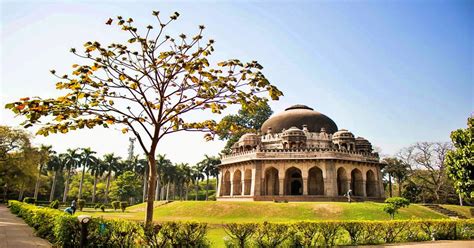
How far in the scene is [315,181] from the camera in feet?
118

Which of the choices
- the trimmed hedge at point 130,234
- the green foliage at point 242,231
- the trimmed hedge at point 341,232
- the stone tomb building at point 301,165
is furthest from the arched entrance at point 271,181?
the trimmed hedge at point 130,234

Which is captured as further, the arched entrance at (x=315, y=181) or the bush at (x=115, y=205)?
the bush at (x=115, y=205)

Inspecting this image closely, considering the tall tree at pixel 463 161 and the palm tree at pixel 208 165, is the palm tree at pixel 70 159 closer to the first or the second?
the palm tree at pixel 208 165

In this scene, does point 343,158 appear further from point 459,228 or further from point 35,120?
point 35,120

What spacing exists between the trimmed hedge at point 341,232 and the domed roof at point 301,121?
25.5 m

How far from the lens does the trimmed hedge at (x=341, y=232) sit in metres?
10.7

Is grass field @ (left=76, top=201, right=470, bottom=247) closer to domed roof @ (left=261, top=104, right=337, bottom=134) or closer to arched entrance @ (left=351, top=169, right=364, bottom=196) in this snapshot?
arched entrance @ (left=351, top=169, right=364, bottom=196)

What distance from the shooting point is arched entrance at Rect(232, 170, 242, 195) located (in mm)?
38125

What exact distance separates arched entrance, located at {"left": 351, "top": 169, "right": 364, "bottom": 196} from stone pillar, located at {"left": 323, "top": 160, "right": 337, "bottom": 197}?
4591mm

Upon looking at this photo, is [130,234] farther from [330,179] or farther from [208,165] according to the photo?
[208,165]

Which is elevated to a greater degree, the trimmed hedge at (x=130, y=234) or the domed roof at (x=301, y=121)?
the domed roof at (x=301, y=121)

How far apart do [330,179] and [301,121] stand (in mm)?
10285

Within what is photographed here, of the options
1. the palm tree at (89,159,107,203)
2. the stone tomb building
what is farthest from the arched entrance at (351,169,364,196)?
the palm tree at (89,159,107,203)

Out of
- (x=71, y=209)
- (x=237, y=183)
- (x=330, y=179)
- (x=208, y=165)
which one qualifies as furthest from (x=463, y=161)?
(x=208, y=165)
